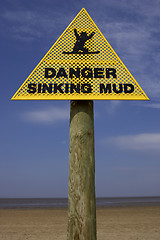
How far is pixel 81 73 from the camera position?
15.5ft

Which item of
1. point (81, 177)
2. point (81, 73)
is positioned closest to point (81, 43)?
point (81, 73)

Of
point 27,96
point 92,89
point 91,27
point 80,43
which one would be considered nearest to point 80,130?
point 92,89

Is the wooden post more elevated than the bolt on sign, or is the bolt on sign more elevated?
A: the bolt on sign

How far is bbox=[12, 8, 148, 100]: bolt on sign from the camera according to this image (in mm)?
4613

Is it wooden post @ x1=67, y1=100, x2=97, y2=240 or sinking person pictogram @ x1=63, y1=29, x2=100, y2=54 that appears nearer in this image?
wooden post @ x1=67, y1=100, x2=97, y2=240

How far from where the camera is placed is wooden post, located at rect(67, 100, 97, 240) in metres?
4.27

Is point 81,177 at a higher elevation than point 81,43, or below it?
below

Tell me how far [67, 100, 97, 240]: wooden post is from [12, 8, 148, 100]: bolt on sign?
1.16 ft

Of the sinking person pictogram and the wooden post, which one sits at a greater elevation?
the sinking person pictogram

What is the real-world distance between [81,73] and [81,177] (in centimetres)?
178

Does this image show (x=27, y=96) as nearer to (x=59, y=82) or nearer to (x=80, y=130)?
(x=59, y=82)

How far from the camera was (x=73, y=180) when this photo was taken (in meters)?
4.37

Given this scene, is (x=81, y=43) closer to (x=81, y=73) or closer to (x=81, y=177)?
(x=81, y=73)

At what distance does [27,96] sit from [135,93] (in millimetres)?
1861
